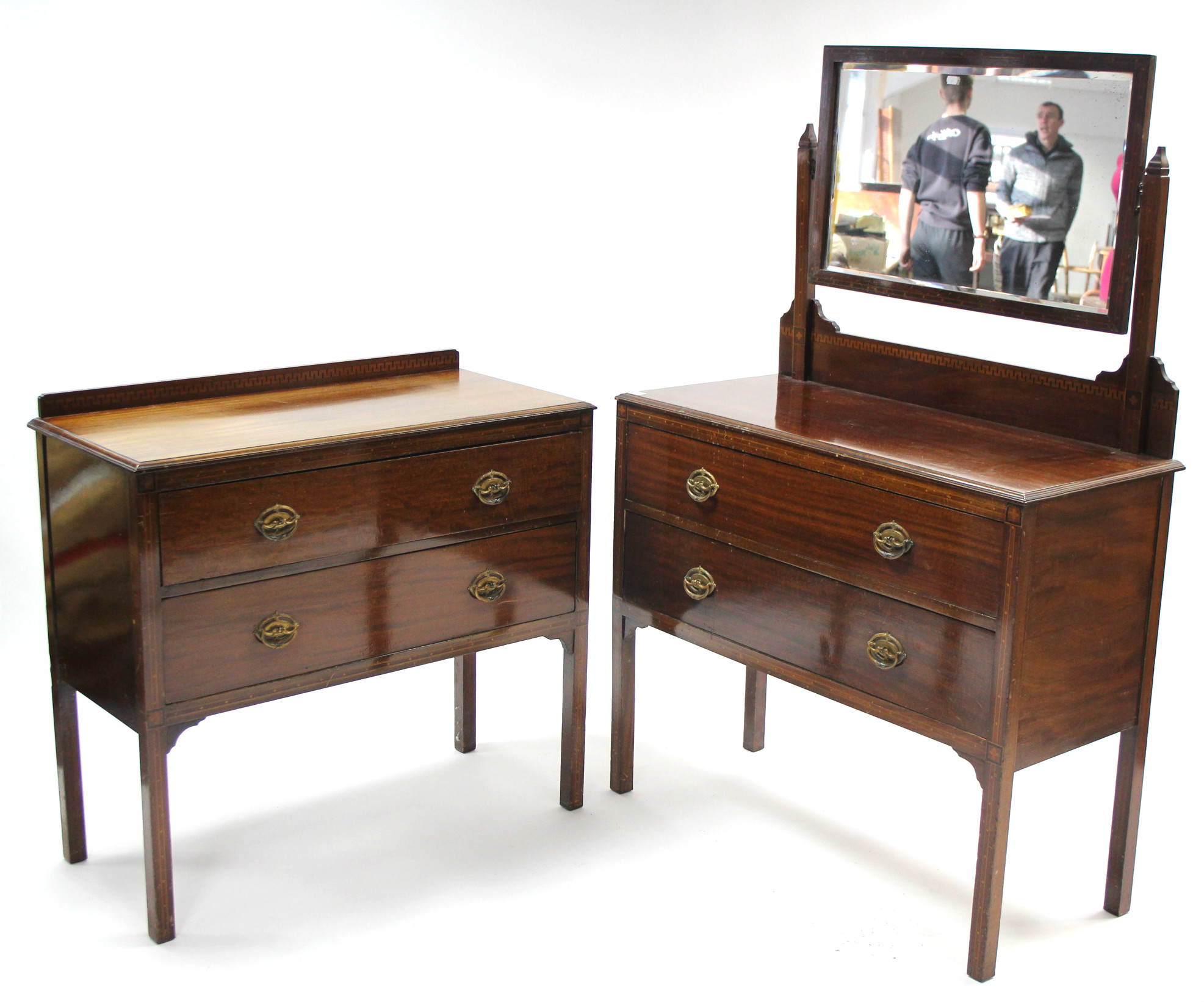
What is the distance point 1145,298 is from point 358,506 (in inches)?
61.1

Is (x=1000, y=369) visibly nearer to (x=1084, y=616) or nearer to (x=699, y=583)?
(x=1084, y=616)

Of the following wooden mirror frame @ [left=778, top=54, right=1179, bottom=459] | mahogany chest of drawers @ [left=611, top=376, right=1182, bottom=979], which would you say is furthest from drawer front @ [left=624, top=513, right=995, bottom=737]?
wooden mirror frame @ [left=778, top=54, right=1179, bottom=459]

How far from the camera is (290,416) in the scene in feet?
9.91

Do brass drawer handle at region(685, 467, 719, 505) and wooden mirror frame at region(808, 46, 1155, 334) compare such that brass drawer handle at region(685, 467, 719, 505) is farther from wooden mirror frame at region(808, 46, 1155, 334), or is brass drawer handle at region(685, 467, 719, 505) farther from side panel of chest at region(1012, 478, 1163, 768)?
side panel of chest at region(1012, 478, 1163, 768)

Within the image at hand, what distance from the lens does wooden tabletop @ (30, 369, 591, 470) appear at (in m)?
2.76

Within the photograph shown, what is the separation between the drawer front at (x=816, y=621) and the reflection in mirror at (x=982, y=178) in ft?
2.36

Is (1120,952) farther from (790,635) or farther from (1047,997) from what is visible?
(790,635)

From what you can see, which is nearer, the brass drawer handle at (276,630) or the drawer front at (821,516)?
the drawer front at (821,516)

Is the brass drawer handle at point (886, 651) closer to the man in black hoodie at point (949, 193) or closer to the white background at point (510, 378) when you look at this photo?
the white background at point (510, 378)

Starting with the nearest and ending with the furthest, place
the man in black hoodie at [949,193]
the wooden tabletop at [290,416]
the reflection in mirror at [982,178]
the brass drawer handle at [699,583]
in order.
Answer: the wooden tabletop at [290,416] → the reflection in mirror at [982,178] → the man in black hoodie at [949,193] → the brass drawer handle at [699,583]

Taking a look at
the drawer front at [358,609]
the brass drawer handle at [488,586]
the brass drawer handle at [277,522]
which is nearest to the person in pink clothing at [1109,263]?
the drawer front at [358,609]

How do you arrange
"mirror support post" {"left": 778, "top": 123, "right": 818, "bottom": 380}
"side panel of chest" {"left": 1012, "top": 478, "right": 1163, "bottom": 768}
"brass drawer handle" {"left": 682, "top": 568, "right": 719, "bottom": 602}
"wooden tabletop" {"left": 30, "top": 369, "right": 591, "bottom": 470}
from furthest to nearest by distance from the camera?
"mirror support post" {"left": 778, "top": 123, "right": 818, "bottom": 380}, "brass drawer handle" {"left": 682, "top": 568, "right": 719, "bottom": 602}, "wooden tabletop" {"left": 30, "top": 369, "right": 591, "bottom": 470}, "side panel of chest" {"left": 1012, "top": 478, "right": 1163, "bottom": 768}

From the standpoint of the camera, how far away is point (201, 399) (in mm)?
3139

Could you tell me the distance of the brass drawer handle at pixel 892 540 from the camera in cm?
277
